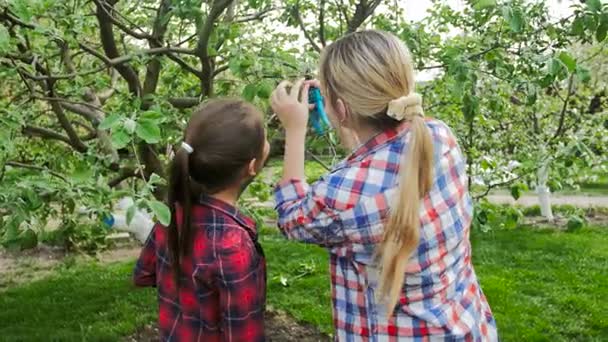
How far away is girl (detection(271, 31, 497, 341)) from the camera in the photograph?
1665 mm

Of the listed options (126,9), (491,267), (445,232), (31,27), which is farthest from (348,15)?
(445,232)

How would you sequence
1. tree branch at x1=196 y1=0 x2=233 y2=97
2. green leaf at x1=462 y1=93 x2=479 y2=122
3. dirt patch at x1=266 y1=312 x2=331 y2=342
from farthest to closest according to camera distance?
dirt patch at x1=266 y1=312 x2=331 y2=342 < tree branch at x1=196 y1=0 x2=233 y2=97 < green leaf at x1=462 y1=93 x2=479 y2=122

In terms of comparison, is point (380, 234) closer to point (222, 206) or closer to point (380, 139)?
point (380, 139)

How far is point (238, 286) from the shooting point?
6.52 feet

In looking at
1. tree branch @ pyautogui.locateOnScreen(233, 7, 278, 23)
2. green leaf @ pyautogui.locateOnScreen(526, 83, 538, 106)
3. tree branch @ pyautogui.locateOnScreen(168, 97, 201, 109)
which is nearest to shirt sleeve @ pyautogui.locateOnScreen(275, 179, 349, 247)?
green leaf @ pyautogui.locateOnScreen(526, 83, 538, 106)

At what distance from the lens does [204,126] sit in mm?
1973

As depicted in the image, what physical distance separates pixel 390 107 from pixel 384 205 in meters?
0.23

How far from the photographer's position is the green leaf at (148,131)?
6.00ft

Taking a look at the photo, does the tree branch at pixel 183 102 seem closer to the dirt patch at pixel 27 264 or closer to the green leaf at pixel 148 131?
the green leaf at pixel 148 131

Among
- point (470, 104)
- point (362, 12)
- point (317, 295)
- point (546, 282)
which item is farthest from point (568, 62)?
point (546, 282)

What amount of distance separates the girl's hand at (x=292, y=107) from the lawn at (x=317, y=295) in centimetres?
327

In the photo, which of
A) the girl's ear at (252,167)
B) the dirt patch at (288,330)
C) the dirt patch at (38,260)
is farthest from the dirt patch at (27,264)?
the girl's ear at (252,167)

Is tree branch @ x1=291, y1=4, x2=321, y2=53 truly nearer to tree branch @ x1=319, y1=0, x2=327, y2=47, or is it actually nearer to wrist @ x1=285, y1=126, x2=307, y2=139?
tree branch @ x1=319, y1=0, x2=327, y2=47

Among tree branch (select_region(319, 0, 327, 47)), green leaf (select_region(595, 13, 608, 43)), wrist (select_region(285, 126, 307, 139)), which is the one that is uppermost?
tree branch (select_region(319, 0, 327, 47))
